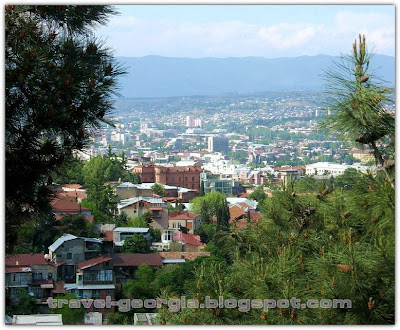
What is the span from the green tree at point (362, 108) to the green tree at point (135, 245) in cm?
345

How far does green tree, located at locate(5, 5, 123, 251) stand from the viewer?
5.13 ft

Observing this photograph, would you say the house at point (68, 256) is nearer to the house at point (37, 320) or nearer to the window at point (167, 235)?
the house at point (37, 320)

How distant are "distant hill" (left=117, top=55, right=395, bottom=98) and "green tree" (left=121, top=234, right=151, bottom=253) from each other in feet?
4.39

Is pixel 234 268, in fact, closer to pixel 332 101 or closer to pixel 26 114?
→ pixel 332 101

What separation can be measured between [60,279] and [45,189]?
1.22 m

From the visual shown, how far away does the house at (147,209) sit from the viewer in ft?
32.1

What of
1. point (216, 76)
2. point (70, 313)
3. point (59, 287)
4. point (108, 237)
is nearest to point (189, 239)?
point (108, 237)

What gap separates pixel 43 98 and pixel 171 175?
16271 millimetres

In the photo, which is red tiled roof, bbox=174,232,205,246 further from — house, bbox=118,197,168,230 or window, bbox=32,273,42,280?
window, bbox=32,273,42,280

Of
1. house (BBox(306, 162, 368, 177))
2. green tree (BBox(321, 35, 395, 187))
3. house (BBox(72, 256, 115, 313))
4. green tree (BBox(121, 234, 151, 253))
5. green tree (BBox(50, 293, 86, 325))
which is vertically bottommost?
green tree (BBox(121, 234, 151, 253))

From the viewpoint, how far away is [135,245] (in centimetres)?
566

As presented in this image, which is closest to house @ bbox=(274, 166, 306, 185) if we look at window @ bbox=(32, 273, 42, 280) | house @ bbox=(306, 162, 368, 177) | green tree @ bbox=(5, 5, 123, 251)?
house @ bbox=(306, 162, 368, 177)

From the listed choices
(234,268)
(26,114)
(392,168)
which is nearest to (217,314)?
(234,268)

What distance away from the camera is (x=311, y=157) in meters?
19.8
